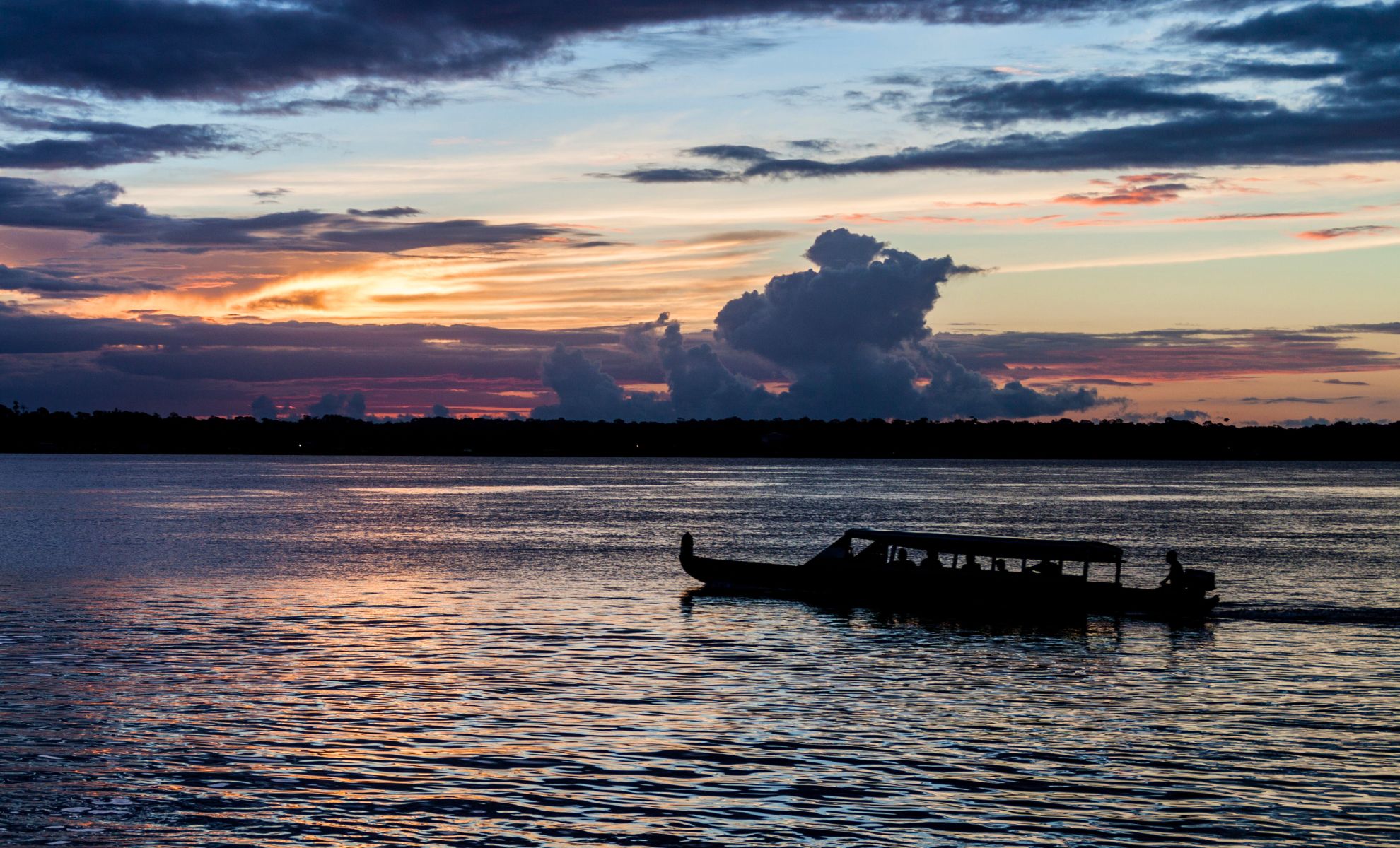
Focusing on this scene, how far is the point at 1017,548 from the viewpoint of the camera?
51.2 m

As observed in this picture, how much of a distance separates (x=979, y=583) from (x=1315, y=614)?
42.2ft

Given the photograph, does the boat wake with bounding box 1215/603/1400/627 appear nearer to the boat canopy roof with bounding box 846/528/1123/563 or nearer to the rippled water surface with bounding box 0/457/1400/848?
the rippled water surface with bounding box 0/457/1400/848

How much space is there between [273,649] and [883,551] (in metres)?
25.3

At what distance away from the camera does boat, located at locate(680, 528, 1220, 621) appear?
4947 centimetres

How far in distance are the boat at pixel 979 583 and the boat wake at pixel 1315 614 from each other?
1679 mm

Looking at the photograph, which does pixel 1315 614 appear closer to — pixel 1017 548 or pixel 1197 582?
pixel 1197 582

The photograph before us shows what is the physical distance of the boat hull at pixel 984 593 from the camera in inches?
1945

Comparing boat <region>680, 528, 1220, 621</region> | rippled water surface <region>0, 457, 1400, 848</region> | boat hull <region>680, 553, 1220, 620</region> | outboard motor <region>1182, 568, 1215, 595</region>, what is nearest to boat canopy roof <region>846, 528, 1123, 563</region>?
boat <region>680, 528, 1220, 621</region>

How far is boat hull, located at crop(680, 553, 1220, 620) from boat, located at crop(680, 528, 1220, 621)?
0.09ft

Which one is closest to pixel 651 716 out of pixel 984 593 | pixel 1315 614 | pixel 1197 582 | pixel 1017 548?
pixel 984 593

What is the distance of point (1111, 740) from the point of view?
89.5ft

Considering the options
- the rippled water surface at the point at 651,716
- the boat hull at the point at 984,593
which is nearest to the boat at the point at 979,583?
the boat hull at the point at 984,593

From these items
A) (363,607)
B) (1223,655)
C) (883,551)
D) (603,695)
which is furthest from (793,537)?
(603,695)

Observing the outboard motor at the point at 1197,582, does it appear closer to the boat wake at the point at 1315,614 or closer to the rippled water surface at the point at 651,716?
the rippled water surface at the point at 651,716
